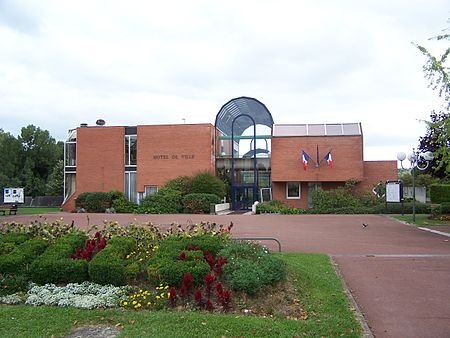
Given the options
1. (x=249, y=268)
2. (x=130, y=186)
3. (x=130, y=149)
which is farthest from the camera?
(x=130, y=149)

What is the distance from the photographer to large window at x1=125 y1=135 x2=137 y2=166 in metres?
40.3

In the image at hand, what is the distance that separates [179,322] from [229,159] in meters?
34.9

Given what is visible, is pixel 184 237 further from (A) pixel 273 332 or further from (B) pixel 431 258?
(B) pixel 431 258

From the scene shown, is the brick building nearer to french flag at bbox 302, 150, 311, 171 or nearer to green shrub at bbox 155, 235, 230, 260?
french flag at bbox 302, 150, 311, 171

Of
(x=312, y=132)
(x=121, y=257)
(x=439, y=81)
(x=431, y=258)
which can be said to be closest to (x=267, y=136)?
(x=312, y=132)

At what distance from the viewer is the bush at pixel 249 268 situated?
24.1 feet

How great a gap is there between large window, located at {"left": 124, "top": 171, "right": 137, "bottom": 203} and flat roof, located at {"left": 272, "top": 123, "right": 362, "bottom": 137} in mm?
12740

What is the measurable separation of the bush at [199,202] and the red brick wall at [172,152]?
15.3ft

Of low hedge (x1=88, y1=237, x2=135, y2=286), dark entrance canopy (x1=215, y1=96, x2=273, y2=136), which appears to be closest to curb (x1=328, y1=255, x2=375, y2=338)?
low hedge (x1=88, y1=237, x2=135, y2=286)

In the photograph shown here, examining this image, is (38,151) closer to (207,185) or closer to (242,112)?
(242,112)

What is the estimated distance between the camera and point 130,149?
133 feet

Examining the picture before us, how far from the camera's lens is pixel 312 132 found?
3769 centimetres

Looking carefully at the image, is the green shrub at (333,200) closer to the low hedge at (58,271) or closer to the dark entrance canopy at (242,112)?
the dark entrance canopy at (242,112)

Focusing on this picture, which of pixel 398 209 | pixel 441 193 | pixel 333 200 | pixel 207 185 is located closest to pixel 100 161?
pixel 207 185
